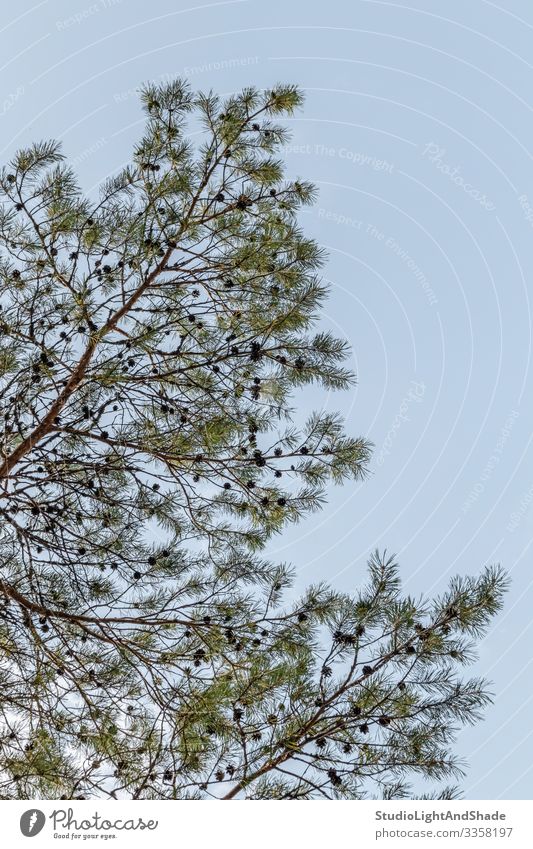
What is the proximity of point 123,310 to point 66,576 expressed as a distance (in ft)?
3.47

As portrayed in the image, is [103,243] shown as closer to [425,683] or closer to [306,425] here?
[306,425]

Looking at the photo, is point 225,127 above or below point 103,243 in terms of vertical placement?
above

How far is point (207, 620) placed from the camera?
2225 millimetres
